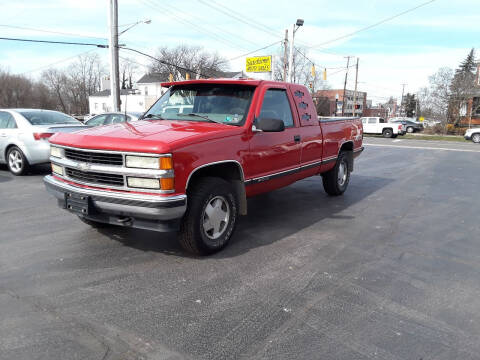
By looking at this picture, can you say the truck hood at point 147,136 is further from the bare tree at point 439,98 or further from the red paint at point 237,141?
the bare tree at point 439,98

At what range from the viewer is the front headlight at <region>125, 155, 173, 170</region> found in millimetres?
3432

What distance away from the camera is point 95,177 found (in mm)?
3811

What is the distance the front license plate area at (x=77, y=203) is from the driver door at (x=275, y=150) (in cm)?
178

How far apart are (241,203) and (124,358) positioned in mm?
2352

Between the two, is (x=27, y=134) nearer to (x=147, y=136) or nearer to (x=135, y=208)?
(x=147, y=136)

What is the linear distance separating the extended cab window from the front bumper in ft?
5.99

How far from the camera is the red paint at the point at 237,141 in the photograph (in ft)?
11.7

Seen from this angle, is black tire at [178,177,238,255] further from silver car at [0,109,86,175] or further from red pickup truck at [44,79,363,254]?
silver car at [0,109,86,175]

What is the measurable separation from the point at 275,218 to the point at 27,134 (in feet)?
19.9

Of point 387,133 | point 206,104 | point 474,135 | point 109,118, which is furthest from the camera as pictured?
point 387,133

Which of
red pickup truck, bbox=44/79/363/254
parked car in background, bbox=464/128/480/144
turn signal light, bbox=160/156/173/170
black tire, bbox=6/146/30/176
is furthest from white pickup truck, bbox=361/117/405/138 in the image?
turn signal light, bbox=160/156/173/170

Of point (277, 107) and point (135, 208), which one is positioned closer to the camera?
point (135, 208)

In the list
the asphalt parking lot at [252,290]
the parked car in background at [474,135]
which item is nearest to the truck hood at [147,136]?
the asphalt parking lot at [252,290]

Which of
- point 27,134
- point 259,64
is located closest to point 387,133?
point 259,64
